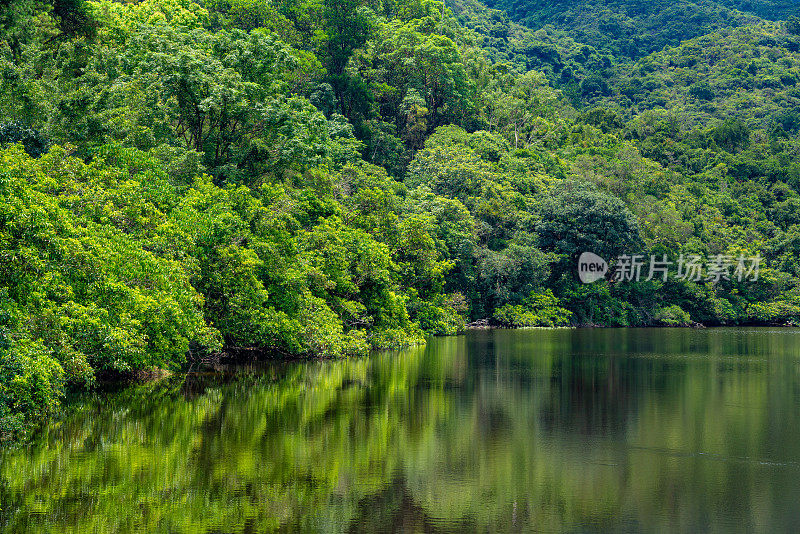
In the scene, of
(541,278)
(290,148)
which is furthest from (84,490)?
(541,278)

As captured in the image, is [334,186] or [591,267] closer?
[334,186]

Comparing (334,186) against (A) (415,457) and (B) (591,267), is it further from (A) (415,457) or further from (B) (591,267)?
(A) (415,457)

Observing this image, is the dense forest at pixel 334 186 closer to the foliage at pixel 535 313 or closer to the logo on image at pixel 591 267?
the foliage at pixel 535 313

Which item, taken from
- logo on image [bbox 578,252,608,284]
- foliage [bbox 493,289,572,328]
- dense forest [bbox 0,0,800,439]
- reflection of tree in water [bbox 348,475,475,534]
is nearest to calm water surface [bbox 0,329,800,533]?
reflection of tree in water [bbox 348,475,475,534]

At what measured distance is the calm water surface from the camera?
380 inches

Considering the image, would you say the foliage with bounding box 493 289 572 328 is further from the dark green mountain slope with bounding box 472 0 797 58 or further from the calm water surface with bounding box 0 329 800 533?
the dark green mountain slope with bounding box 472 0 797 58

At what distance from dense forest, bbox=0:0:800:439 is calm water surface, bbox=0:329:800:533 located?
84.0 inches

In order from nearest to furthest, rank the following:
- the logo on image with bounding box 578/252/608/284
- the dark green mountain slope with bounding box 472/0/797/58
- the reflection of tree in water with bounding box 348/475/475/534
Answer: the reflection of tree in water with bounding box 348/475/475/534 < the logo on image with bounding box 578/252/608/284 < the dark green mountain slope with bounding box 472/0/797/58

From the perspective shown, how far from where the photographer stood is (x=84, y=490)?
10.5 meters

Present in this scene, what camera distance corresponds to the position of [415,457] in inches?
503

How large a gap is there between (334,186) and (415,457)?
2669cm

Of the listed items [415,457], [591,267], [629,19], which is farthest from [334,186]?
[629,19]

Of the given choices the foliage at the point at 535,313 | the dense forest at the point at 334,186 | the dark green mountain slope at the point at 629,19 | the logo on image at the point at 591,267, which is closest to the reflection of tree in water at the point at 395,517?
the dense forest at the point at 334,186

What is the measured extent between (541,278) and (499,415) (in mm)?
36231
